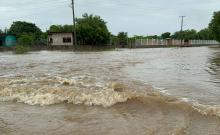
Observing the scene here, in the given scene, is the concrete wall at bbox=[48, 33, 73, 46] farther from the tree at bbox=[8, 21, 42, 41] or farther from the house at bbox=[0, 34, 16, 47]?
the tree at bbox=[8, 21, 42, 41]

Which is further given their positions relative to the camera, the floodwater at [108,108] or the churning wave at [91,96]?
the churning wave at [91,96]

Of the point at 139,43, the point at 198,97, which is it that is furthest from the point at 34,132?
the point at 139,43

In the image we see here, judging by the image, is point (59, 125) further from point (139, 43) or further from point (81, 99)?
point (139, 43)

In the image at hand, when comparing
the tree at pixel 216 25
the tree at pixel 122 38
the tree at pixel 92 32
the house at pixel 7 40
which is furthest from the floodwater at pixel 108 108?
the tree at pixel 216 25

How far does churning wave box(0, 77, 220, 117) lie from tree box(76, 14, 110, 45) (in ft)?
147

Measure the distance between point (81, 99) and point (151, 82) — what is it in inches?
160

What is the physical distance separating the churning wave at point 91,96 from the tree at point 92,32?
1766 inches

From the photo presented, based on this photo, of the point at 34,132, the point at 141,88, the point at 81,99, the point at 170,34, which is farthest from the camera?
the point at 170,34

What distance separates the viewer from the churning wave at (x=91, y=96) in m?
8.50

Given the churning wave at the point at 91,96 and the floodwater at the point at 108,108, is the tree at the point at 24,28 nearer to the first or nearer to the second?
the floodwater at the point at 108,108

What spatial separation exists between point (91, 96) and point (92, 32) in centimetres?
4700

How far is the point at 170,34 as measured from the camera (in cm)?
11088

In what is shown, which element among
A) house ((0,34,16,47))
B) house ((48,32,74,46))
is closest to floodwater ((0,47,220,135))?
house ((48,32,74,46))

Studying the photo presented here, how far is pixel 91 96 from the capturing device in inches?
364
